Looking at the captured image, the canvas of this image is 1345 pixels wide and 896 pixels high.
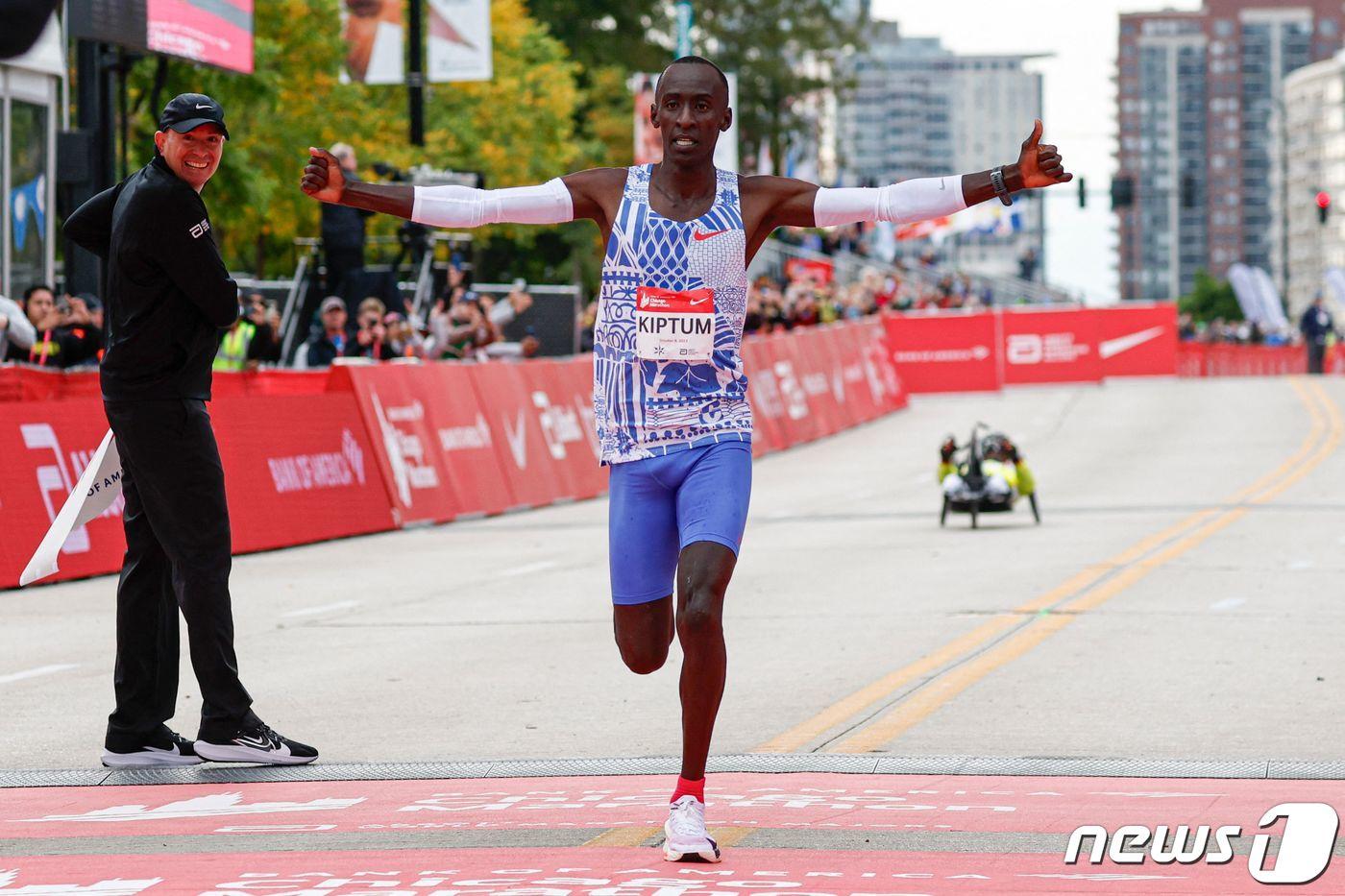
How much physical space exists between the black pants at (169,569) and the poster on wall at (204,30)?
15553mm

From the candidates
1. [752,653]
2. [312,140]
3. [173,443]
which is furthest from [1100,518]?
[312,140]

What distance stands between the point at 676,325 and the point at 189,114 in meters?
2.15

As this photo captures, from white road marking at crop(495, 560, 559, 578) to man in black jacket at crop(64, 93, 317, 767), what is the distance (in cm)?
822

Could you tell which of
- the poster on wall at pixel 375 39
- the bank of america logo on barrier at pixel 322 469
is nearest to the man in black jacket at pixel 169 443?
the bank of america logo on barrier at pixel 322 469

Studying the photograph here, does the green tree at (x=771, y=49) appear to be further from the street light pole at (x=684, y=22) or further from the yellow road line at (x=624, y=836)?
the yellow road line at (x=624, y=836)

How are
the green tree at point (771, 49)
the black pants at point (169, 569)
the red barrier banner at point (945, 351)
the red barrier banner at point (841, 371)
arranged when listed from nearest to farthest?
the black pants at point (169, 569) < the red barrier banner at point (841, 371) < the red barrier banner at point (945, 351) < the green tree at point (771, 49)

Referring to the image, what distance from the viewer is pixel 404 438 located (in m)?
21.3

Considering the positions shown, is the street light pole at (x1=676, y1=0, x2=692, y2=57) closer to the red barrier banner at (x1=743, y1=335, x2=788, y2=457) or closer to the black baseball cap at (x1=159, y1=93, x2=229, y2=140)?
the red barrier banner at (x1=743, y1=335, x2=788, y2=457)

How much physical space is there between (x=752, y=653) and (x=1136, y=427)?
26108mm

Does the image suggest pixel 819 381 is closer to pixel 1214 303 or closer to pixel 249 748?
pixel 249 748

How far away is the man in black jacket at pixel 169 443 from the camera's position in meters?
7.65

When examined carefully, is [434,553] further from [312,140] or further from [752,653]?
[312,140]

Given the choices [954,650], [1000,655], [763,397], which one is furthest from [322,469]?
[763,397]

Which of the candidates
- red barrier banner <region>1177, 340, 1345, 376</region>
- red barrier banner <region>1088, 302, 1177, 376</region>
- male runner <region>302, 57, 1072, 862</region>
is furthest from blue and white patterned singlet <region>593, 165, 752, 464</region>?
red barrier banner <region>1177, 340, 1345, 376</region>
